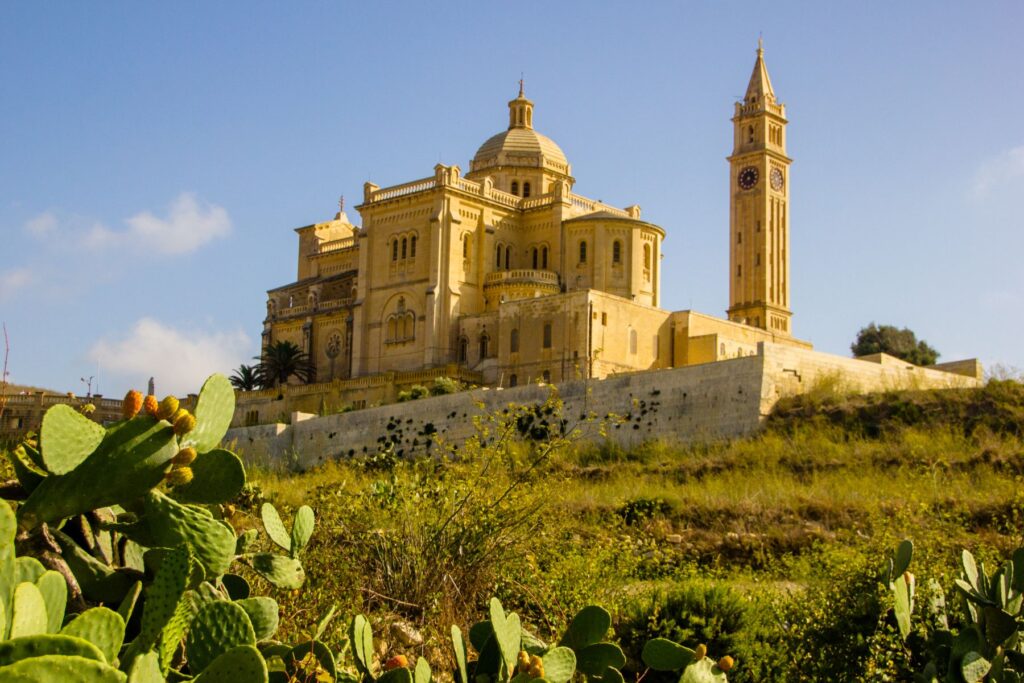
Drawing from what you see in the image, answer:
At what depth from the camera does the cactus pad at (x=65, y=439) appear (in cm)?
299

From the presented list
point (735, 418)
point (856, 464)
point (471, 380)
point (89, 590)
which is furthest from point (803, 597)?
point (471, 380)

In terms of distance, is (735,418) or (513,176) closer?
(735,418)

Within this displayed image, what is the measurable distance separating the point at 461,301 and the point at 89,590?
39.1 metres

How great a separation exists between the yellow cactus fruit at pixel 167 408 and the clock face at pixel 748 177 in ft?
176

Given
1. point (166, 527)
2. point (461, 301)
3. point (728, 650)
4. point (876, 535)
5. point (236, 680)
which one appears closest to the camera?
point (236, 680)

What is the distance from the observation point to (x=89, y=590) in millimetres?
3238

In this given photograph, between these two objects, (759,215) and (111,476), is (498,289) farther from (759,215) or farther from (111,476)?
(111,476)

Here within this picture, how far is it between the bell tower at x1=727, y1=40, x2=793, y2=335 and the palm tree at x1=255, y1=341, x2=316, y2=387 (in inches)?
755

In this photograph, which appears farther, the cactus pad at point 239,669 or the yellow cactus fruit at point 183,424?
the yellow cactus fruit at point 183,424

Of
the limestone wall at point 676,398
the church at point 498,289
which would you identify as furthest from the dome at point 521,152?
the limestone wall at point 676,398

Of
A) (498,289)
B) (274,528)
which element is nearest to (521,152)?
(498,289)

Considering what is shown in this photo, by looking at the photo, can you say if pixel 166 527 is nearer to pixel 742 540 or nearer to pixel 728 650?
pixel 728 650

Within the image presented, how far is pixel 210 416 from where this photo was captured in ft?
11.3

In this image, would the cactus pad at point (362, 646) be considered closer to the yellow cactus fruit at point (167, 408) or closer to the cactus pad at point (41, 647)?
the yellow cactus fruit at point (167, 408)
